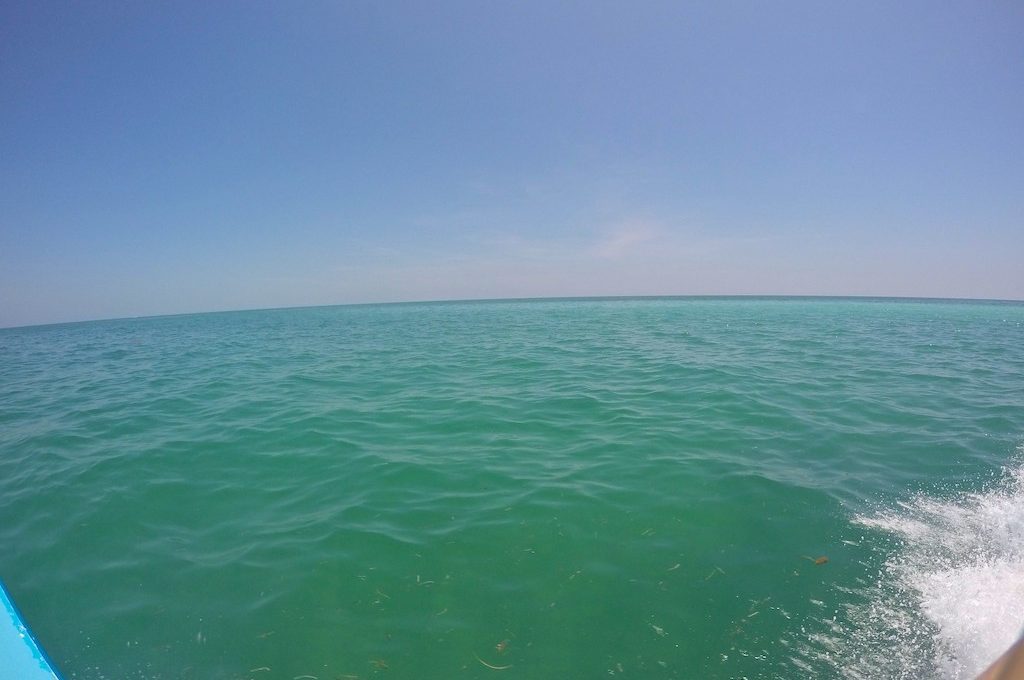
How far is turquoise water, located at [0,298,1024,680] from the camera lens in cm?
374

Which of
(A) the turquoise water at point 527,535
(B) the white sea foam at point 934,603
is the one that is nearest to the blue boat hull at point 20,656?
(A) the turquoise water at point 527,535

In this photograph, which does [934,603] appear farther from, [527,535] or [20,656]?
[20,656]

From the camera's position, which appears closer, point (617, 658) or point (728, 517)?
point (617, 658)

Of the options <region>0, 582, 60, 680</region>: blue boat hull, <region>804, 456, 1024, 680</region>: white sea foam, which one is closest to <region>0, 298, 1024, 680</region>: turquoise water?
<region>804, 456, 1024, 680</region>: white sea foam

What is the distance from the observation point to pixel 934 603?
13.0ft

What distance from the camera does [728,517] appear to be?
5.61m

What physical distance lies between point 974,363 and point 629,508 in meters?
19.9

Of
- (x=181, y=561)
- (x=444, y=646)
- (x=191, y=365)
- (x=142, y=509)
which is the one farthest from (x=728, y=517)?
(x=191, y=365)

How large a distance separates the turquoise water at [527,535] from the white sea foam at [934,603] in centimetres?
2

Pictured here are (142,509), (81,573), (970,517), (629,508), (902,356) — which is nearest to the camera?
(81,573)

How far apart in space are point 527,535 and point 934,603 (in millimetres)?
4124

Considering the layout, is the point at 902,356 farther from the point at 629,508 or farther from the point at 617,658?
the point at 617,658

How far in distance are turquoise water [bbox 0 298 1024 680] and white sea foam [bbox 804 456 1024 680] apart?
2 centimetres

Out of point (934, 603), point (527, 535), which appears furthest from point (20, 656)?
point (934, 603)
